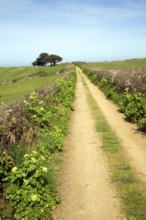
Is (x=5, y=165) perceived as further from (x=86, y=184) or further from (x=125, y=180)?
(x=125, y=180)

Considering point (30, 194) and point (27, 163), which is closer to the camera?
point (30, 194)

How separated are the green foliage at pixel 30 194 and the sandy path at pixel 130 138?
356cm

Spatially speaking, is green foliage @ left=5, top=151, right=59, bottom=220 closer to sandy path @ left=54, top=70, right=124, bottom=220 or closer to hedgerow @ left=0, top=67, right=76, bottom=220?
hedgerow @ left=0, top=67, right=76, bottom=220

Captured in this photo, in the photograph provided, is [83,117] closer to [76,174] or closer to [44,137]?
[44,137]

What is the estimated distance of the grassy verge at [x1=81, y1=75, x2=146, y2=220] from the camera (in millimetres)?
7816

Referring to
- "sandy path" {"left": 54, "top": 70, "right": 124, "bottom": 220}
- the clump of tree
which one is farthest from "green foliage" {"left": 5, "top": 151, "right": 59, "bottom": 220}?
the clump of tree

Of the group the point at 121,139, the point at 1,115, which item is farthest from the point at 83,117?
the point at 1,115

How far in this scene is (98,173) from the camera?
406 inches

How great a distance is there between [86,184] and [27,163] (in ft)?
8.20

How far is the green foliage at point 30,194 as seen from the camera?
294 inches

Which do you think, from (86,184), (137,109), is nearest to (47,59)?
(137,109)

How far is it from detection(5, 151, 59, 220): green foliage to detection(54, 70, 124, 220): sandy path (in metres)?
0.46

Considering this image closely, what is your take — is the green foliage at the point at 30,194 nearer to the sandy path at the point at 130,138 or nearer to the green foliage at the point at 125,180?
the green foliage at the point at 125,180

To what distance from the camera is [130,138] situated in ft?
47.7
